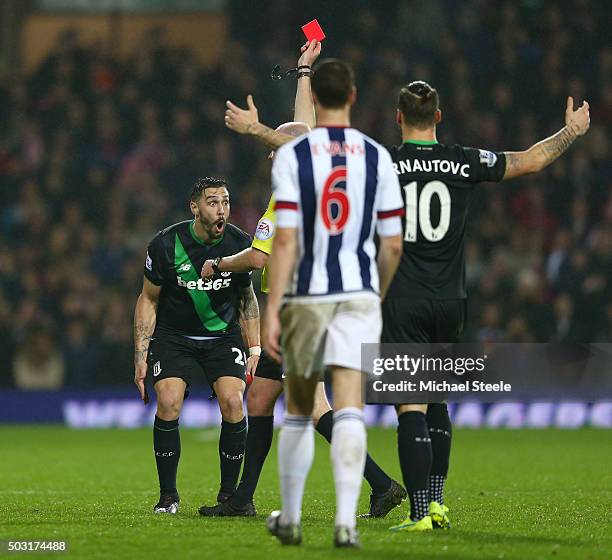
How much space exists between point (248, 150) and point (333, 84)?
565 inches

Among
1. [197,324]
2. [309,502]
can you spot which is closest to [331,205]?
[197,324]

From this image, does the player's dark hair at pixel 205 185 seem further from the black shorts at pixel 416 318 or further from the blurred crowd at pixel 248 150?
the blurred crowd at pixel 248 150

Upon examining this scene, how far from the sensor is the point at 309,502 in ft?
28.7

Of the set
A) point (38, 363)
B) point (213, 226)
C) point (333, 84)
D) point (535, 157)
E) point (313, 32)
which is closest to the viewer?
point (333, 84)

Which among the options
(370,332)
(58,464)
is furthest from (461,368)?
(58,464)

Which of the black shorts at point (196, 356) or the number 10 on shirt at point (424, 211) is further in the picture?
the black shorts at point (196, 356)

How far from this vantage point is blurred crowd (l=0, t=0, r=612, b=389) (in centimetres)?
1748

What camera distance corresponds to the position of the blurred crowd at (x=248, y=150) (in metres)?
17.5

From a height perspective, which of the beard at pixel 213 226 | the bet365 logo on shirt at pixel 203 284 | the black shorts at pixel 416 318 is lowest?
the black shorts at pixel 416 318

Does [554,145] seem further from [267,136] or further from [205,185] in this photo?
[205,185]

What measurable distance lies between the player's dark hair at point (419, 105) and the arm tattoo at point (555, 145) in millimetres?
607

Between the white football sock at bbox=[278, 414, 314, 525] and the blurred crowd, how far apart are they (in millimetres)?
11070

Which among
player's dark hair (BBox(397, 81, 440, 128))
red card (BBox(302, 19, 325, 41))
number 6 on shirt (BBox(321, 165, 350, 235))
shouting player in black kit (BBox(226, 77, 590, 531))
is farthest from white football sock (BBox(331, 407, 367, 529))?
red card (BBox(302, 19, 325, 41))

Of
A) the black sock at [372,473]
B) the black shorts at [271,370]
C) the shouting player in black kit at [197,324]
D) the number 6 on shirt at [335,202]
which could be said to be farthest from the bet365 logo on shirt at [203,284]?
the number 6 on shirt at [335,202]
